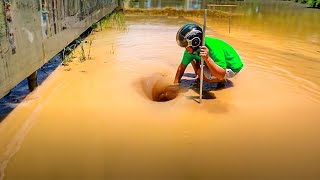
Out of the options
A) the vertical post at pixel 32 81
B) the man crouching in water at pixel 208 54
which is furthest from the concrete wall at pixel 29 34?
the man crouching in water at pixel 208 54

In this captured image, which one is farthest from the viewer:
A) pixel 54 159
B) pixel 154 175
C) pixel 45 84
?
pixel 45 84

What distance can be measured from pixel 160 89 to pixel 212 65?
51.5 inches

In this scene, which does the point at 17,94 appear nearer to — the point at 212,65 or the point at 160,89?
the point at 160,89

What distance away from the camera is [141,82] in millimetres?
5801

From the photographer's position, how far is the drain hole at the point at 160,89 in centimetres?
529

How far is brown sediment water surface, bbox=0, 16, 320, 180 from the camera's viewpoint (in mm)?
3164

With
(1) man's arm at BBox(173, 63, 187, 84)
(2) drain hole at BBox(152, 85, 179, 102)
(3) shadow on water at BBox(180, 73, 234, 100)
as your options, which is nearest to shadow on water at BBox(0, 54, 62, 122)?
(2) drain hole at BBox(152, 85, 179, 102)

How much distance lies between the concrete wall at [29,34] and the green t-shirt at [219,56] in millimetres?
2417

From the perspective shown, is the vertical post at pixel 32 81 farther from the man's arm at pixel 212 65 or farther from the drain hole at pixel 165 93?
the man's arm at pixel 212 65

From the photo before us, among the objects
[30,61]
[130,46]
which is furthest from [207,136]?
[130,46]

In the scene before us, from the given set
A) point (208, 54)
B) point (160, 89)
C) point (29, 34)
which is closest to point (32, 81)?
point (29, 34)

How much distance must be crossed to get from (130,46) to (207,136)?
5486 mm

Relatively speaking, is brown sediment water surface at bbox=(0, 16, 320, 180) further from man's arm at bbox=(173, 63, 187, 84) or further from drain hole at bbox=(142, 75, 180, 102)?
man's arm at bbox=(173, 63, 187, 84)

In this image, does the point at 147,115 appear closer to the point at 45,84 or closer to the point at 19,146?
the point at 19,146
